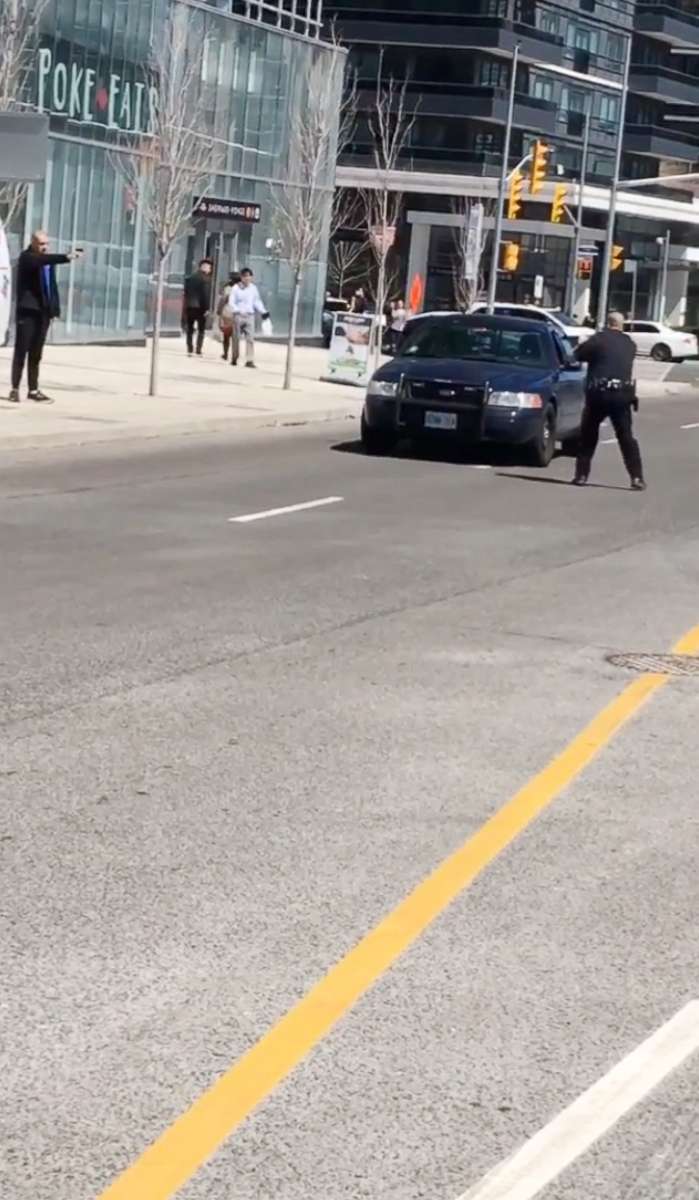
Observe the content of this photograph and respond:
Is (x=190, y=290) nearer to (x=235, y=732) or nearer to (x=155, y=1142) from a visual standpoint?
(x=235, y=732)

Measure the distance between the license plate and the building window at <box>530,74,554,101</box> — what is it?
77716 millimetres

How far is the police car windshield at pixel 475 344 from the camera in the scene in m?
23.5

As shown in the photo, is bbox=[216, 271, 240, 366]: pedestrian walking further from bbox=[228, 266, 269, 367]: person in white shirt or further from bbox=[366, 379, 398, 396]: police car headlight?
bbox=[366, 379, 398, 396]: police car headlight

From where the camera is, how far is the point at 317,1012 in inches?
203

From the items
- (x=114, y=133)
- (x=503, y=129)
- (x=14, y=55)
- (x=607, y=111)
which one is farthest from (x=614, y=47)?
(x=14, y=55)

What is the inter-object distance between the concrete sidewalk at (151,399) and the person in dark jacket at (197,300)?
0.47m

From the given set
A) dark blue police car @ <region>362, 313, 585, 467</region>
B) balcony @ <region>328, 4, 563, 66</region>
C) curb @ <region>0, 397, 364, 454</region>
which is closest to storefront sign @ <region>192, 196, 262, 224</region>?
curb @ <region>0, 397, 364, 454</region>

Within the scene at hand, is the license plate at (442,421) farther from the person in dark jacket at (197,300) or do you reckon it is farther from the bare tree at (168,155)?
the person in dark jacket at (197,300)

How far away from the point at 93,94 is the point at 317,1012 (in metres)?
39.5

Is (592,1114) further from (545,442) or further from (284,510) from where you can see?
(545,442)

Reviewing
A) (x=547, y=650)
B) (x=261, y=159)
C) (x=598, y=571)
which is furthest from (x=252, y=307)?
(x=547, y=650)

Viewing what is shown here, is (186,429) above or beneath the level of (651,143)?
beneath

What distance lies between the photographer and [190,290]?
4047 centimetres

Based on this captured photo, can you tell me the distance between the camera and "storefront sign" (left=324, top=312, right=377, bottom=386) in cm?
3622
